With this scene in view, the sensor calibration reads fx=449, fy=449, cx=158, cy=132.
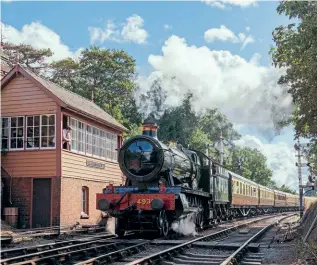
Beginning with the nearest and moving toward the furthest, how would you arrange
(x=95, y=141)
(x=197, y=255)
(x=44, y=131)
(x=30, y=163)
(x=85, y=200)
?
(x=197, y=255) → (x=30, y=163) → (x=44, y=131) → (x=85, y=200) → (x=95, y=141)

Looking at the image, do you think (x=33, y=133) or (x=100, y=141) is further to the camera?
(x=100, y=141)

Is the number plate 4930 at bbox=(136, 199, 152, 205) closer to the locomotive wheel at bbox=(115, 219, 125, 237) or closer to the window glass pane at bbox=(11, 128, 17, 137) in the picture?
the locomotive wheel at bbox=(115, 219, 125, 237)

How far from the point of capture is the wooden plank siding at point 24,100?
730 inches

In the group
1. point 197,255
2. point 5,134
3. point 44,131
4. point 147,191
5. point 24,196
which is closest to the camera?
point 197,255

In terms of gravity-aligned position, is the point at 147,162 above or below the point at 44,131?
below

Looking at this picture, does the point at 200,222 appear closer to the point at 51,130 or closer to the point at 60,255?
the point at 51,130

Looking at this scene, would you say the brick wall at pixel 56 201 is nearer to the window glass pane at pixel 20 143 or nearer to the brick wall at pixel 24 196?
the brick wall at pixel 24 196

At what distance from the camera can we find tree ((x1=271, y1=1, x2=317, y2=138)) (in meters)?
9.59

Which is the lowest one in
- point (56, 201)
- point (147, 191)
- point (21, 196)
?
point (56, 201)

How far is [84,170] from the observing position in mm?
19859

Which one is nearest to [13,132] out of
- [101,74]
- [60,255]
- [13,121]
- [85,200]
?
[13,121]

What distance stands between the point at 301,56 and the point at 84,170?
39.6 feet

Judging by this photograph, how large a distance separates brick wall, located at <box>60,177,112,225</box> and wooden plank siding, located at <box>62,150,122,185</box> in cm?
25

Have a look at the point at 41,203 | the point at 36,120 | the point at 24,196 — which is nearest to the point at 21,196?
the point at 24,196
